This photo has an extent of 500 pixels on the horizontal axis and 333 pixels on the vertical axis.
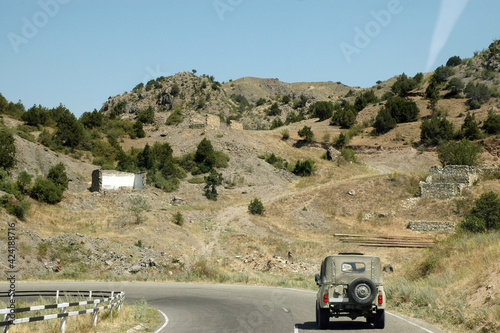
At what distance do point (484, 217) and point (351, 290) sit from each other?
36590 millimetres

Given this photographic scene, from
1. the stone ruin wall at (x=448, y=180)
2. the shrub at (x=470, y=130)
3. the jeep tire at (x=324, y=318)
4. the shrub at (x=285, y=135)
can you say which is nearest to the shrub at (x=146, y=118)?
the shrub at (x=285, y=135)

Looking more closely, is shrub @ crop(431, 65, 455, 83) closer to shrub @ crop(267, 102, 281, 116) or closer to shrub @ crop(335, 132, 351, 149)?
shrub @ crop(335, 132, 351, 149)

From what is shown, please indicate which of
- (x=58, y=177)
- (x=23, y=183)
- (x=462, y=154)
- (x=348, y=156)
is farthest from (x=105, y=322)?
(x=348, y=156)

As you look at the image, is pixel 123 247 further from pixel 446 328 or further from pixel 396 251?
pixel 446 328

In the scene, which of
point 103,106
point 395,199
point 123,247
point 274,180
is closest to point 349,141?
point 274,180

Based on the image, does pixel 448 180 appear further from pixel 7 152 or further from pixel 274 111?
pixel 274 111

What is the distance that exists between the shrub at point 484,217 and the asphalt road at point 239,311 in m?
23.0

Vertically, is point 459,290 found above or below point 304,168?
below

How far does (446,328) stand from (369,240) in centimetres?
3630

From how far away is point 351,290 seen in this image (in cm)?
1231

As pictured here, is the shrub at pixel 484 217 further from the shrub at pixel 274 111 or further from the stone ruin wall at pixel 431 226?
the shrub at pixel 274 111

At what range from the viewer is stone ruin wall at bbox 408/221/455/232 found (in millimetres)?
51500

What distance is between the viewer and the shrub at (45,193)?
49156 mm

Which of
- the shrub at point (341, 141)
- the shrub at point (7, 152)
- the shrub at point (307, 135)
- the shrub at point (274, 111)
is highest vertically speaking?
the shrub at point (274, 111)
